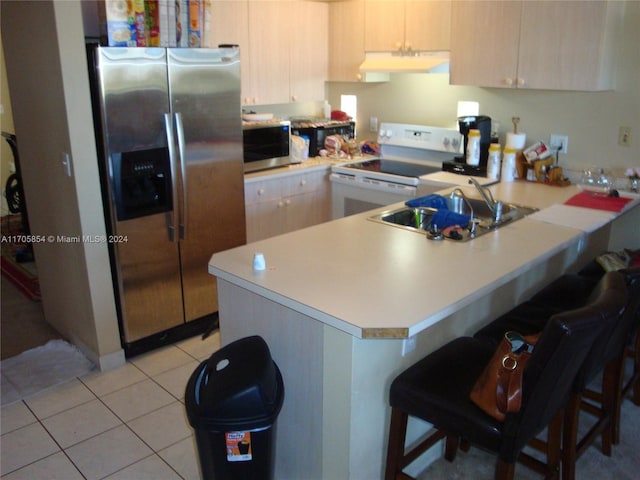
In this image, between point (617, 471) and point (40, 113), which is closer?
point (617, 471)

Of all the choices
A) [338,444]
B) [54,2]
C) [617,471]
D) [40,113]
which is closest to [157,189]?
[40,113]

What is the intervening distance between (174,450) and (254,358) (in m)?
0.88

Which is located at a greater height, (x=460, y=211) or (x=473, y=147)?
(x=473, y=147)

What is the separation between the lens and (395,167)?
13.3 feet

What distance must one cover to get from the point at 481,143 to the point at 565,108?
1.72 feet

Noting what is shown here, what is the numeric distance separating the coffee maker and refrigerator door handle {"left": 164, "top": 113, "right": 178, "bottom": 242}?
179cm

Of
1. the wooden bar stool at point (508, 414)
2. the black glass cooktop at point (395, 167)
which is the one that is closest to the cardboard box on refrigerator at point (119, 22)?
the black glass cooktop at point (395, 167)

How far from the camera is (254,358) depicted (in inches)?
72.1

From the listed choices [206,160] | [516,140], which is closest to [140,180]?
[206,160]

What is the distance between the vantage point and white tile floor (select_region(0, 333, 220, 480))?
2.31 metres

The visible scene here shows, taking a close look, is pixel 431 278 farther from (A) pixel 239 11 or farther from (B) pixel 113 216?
(A) pixel 239 11

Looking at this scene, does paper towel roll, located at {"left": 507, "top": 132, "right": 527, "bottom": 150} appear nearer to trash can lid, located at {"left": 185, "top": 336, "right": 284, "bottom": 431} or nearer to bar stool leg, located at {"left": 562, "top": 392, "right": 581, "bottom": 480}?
bar stool leg, located at {"left": 562, "top": 392, "right": 581, "bottom": 480}

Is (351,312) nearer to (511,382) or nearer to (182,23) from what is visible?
(511,382)

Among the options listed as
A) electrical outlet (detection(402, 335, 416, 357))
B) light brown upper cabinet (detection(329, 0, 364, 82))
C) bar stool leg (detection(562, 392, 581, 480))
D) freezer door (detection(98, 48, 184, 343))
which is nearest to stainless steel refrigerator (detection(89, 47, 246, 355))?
freezer door (detection(98, 48, 184, 343))
